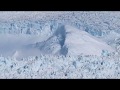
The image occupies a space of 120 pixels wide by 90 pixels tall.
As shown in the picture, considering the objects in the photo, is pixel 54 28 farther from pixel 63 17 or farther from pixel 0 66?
pixel 0 66

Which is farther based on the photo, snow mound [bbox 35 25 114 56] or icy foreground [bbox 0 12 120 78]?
snow mound [bbox 35 25 114 56]

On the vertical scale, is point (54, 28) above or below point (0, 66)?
above

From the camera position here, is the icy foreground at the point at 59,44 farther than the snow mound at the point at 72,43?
No
